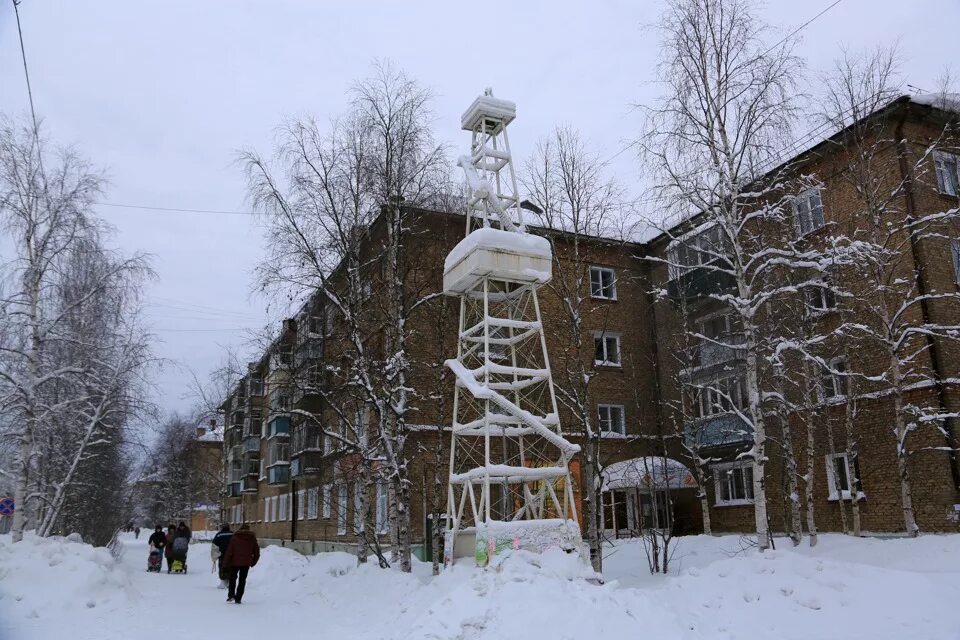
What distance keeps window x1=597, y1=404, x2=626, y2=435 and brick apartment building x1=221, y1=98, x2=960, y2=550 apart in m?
0.09

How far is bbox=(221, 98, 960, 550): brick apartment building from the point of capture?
16.8m

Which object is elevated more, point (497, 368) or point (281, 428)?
point (281, 428)

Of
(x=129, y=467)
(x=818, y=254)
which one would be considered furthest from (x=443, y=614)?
(x=129, y=467)

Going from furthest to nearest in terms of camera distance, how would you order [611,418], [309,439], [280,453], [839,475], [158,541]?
[280,453] < [309,439] < [611,418] < [158,541] < [839,475]

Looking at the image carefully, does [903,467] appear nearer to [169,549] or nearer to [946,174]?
[946,174]

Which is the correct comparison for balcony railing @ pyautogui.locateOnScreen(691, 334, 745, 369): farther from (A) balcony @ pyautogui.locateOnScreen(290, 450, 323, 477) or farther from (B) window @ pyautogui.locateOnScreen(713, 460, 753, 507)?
(A) balcony @ pyautogui.locateOnScreen(290, 450, 323, 477)

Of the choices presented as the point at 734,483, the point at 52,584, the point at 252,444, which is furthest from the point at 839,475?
the point at 252,444

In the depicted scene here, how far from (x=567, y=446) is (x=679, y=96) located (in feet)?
26.6

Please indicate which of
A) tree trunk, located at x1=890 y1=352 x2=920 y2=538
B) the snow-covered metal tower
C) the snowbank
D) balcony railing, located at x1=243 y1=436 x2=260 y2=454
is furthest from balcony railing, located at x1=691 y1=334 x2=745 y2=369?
balcony railing, located at x1=243 y1=436 x2=260 y2=454

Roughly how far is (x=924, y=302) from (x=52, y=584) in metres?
19.9

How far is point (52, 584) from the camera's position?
38.2 ft

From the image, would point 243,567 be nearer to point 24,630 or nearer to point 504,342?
point 24,630

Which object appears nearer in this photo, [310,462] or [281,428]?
[310,462]

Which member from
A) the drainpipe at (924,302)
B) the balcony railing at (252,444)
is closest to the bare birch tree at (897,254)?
the drainpipe at (924,302)
